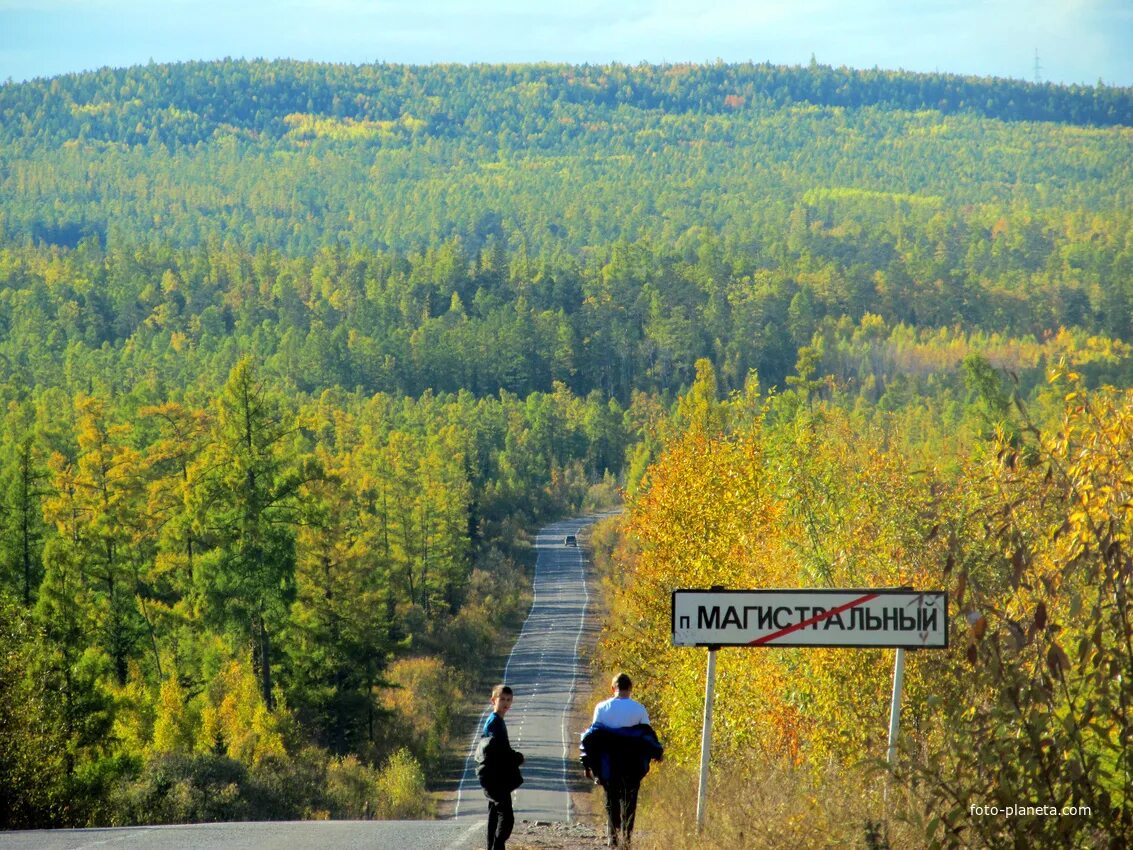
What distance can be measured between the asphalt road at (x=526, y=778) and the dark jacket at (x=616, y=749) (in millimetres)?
2774

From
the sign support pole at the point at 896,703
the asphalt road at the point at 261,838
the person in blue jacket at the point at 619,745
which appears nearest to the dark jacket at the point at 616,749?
the person in blue jacket at the point at 619,745

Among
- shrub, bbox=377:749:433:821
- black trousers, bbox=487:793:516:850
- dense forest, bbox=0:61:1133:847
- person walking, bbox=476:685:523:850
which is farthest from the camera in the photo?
shrub, bbox=377:749:433:821

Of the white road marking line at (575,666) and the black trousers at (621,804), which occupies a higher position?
the black trousers at (621,804)

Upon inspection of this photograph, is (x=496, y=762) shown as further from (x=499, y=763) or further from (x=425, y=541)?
(x=425, y=541)

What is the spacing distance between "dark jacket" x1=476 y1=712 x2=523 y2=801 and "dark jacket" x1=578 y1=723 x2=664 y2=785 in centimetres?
56

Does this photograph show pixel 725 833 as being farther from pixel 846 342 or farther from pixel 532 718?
pixel 846 342

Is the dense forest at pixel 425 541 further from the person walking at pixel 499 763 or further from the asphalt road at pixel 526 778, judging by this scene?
the asphalt road at pixel 526 778

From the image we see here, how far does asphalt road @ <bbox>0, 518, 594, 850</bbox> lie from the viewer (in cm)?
1421

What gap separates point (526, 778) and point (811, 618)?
36324mm

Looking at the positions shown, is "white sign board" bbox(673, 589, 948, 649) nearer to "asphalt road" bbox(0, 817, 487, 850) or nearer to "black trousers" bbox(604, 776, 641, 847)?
"black trousers" bbox(604, 776, 641, 847)

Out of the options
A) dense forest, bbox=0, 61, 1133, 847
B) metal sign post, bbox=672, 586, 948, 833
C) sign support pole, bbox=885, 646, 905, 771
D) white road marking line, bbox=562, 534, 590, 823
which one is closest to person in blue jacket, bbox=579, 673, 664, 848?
dense forest, bbox=0, 61, 1133, 847

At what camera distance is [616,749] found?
11.2 metres

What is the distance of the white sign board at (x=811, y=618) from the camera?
9.45 metres

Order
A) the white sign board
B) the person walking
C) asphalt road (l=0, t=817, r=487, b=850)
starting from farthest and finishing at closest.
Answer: asphalt road (l=0, t=817, r=487, b=850) < the person walking < the white sign board
